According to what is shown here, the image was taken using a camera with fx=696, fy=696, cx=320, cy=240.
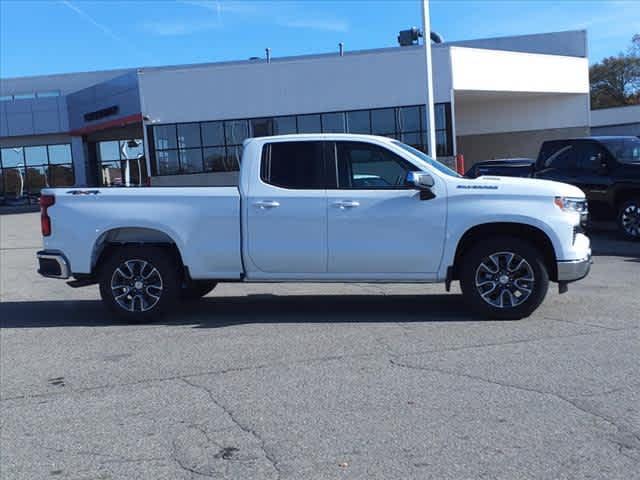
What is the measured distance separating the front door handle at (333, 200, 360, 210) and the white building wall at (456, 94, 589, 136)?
1267 inches

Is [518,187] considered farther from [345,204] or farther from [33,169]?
[33,169]

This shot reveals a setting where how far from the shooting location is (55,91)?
5200cm

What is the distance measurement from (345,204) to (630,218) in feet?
27.2

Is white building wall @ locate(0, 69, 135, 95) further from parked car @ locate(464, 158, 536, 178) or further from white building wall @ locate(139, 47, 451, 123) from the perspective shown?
parked car @ locate(464, 158, 536, 178)

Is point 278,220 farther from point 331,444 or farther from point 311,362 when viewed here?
point 331,444

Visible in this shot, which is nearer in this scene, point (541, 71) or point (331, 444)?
point (331, 444)

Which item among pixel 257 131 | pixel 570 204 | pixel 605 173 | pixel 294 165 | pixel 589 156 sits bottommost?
pixel 570 204

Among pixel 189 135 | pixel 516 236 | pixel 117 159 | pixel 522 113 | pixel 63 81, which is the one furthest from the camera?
pixel 63 81

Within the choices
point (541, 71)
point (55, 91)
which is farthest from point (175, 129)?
point (55, 91)

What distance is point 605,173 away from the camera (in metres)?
13.8

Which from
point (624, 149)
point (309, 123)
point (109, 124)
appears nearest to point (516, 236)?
point (624, 149)

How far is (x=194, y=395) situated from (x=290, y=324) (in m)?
2.48

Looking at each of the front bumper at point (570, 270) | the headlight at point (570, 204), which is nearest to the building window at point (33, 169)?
the headlight at point (570, 204)

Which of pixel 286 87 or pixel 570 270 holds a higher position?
pixel 286 87
